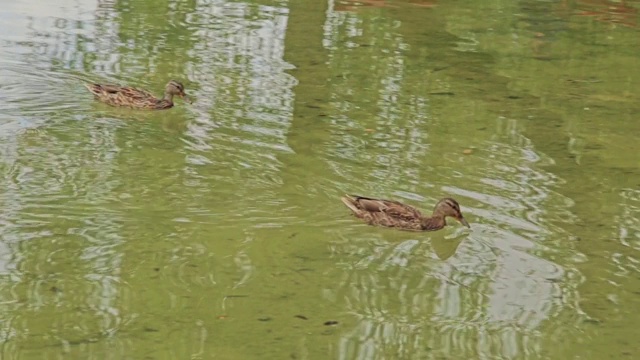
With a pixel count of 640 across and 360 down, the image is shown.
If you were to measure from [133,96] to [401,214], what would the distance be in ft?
10.4

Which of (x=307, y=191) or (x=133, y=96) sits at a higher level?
(x=133, y=96)

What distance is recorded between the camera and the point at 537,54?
13594mm

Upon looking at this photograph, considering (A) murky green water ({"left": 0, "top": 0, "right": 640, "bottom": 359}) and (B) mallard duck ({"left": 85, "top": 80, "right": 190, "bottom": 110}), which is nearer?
(A) murky green water ({"left": 0, "top": 0, "right": 640, "bottom": 359})

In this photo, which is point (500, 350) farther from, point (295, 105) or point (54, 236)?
point (295, 105)

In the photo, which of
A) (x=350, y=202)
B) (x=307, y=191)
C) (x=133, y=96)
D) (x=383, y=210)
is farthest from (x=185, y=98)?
(x=383, y=210)

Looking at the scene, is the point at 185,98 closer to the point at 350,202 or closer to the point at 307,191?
the point at 307,191

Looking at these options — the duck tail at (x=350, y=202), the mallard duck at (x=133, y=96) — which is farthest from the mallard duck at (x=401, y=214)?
the mallard duck at (x=133, y=96)

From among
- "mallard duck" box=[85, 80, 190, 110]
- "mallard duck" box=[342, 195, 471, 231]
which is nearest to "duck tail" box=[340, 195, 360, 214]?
"mallard duck" box=[342, 195, 471, 231]

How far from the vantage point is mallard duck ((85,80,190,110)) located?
33.2 feet

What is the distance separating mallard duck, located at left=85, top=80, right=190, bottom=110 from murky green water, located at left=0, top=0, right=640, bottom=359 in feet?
0.31

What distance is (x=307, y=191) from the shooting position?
8.46 m

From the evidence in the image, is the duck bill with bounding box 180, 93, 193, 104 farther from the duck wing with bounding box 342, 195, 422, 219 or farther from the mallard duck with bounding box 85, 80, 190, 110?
the duck wing with bounding box 342, 195, 422, 219

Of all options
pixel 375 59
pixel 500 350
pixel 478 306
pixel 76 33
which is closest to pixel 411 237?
pixel 478 306

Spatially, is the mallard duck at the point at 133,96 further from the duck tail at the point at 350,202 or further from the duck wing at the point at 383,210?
the duck wing at the point at 383,210
